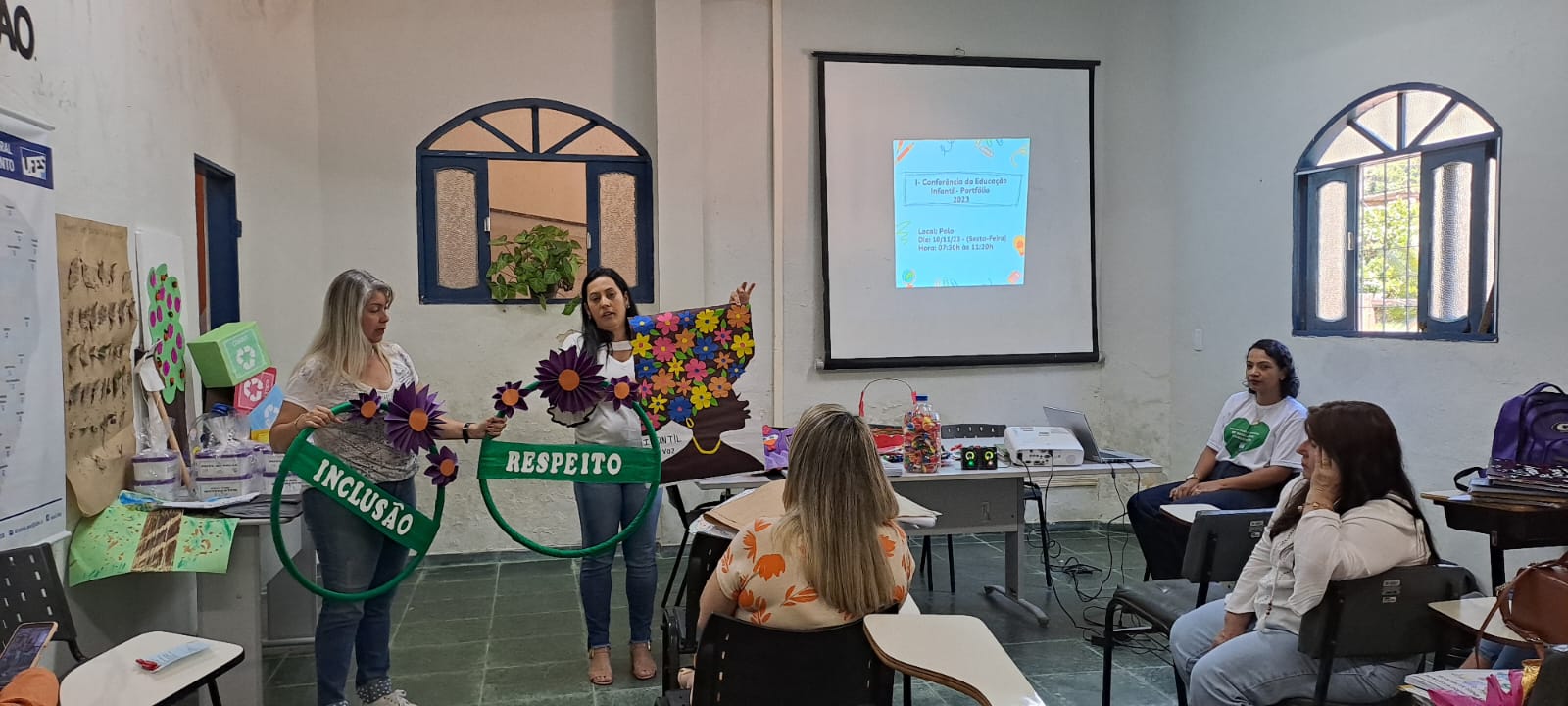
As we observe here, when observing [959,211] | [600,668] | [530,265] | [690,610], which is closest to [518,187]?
[530,265]

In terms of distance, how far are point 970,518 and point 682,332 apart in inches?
69.4

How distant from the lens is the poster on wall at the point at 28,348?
254 cm

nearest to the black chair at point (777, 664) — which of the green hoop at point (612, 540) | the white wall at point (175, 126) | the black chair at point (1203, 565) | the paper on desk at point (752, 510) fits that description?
the paper on desk at point (752, 510)

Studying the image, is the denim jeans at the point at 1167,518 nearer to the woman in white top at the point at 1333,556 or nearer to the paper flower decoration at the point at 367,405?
the woman in white top at the point at 1333,556

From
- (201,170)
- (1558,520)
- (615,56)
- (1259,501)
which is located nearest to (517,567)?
(201,170)

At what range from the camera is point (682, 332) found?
3393 mm

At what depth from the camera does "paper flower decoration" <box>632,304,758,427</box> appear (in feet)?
11.0

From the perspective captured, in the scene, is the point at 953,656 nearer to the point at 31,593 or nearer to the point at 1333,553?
the point at 1333,553

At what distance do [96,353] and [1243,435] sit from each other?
4.40 meters

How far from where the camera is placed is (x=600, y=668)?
360 cm

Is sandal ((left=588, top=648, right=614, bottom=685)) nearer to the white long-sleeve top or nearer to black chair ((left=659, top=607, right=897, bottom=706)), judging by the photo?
black chair ((left=659, top=607, right=897, bottom=706))

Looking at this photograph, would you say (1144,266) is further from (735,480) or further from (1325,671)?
(1325,671)

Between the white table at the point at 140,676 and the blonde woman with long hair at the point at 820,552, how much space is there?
1.10m

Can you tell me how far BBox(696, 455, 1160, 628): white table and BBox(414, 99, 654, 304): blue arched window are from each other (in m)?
2.07
